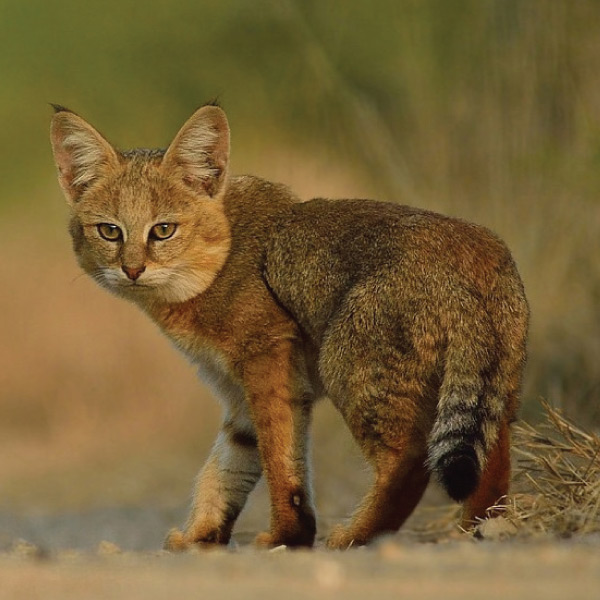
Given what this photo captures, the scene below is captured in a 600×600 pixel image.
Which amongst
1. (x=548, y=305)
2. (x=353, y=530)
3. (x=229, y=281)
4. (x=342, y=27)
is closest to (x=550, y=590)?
(x=353, y=530)

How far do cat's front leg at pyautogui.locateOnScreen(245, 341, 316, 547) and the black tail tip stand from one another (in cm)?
106

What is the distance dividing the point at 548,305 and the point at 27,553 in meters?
4.32

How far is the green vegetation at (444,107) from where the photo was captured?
9.01 m

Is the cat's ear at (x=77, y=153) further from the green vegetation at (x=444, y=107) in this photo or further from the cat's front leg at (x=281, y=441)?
the green vegetation at (x=444, y=107)

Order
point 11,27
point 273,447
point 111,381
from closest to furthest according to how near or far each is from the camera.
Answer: point 273,447 → point 111,381 → point 11,27

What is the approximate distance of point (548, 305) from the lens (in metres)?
9.00

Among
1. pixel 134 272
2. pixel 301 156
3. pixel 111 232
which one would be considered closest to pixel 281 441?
pixel 134 272

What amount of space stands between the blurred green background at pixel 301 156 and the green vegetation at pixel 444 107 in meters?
0.01

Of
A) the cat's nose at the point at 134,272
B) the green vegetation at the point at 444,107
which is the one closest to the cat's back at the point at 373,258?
the cat's nose at the point at 134,272

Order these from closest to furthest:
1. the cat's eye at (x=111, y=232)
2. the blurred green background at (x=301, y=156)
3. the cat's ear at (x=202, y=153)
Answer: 1. the cat's eye at (x=111, y=232)
2. the cat's ear at (x=202, y=153)
3. the blurred green background at (x=301, y=156)

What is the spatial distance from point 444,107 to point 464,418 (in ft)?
16.2

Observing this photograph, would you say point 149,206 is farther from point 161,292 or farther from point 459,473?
point 459,473

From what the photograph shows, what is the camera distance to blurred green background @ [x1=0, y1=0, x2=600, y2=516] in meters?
9.19

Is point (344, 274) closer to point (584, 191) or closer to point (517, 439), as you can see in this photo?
point (517, 439)
